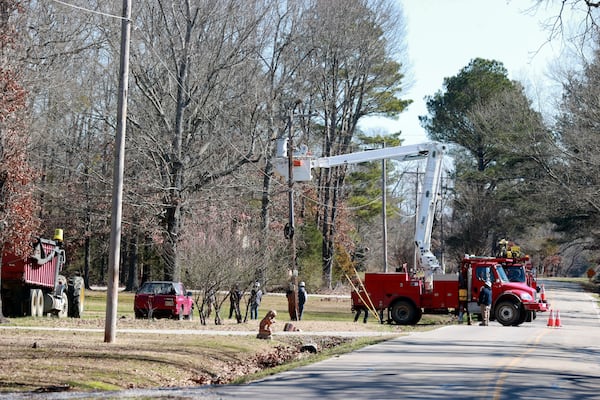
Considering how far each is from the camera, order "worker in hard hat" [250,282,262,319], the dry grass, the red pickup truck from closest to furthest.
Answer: the dry grass < the red pickup truck < "worker in hard hat" [250,282,262,319]

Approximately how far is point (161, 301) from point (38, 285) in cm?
436

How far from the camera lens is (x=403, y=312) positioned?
34.4 meters

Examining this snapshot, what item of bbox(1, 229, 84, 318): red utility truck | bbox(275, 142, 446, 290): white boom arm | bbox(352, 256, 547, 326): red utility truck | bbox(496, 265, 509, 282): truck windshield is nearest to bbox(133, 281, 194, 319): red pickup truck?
bbox(1, 229, 84, 318): red utility truck

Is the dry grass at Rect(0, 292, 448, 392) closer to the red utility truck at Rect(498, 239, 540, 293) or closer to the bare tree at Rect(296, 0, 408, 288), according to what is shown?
the red utility truck at Rect(498, 239, 540, 293)

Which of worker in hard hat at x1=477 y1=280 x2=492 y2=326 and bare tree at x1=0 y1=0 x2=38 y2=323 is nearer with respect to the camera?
bare tree at x1=0 y1=0 x2=38 y2=323

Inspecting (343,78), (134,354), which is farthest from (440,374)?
(343,78)

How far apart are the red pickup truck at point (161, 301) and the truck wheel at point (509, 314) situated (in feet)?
38.6

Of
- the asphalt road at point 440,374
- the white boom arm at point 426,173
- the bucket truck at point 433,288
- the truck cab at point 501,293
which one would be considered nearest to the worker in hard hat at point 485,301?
the truck cab at point 501,293

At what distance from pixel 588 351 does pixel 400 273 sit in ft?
42.3

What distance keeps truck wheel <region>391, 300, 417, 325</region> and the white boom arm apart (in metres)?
1.00

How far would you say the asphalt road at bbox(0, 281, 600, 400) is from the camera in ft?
44.6

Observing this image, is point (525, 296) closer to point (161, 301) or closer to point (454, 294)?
point (454, 294)

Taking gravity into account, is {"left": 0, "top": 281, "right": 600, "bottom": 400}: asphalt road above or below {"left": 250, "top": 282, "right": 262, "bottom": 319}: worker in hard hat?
below

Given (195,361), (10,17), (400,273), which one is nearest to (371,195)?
(400,273)
